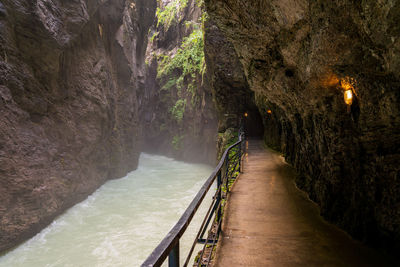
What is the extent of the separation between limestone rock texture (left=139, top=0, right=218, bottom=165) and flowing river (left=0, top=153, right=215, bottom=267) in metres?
9.43

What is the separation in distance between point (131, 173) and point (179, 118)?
9.29 m

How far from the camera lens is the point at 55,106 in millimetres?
12188

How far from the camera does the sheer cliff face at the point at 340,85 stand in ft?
10.9

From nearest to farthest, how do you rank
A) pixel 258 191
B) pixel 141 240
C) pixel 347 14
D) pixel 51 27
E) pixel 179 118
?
pixel 347 14 < pixel 258 191 < pixel 141 240 < pixel 51 27 < pixel 179 118

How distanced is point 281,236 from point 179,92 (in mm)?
25227

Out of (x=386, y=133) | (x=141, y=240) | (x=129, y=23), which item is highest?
(x=129, y=23)

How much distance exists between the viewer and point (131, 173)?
21.5 m

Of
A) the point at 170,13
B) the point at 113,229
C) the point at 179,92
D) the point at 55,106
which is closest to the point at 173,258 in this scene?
→ the point at 113,229

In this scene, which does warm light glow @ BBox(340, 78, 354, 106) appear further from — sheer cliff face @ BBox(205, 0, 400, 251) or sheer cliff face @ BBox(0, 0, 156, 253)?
sheer cliff face @ BBox(0, 0, 156, 253)

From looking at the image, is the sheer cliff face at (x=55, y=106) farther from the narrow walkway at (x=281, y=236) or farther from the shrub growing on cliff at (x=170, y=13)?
the shrub growing on cliff at (x=170, y=13)

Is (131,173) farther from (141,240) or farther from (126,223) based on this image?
(141,240)

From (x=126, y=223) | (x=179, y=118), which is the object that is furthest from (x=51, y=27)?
(x=179, y=118)

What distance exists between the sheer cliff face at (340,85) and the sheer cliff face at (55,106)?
28.1 feet

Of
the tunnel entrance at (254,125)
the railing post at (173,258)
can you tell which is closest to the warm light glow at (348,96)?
the railing post at (173,258)
